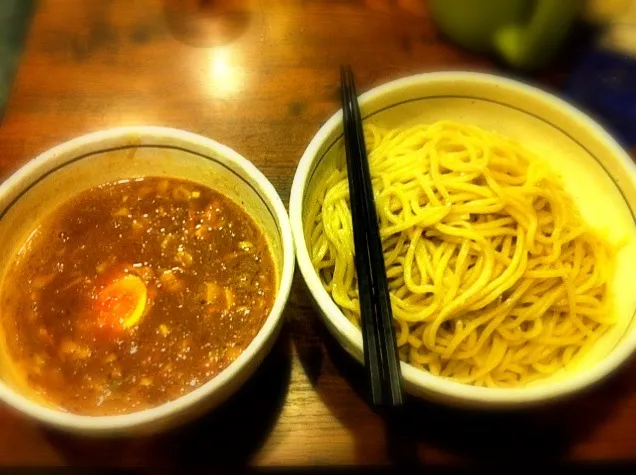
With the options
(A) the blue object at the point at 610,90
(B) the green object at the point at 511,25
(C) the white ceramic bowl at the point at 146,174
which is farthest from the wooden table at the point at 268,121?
(A) the blue object at the point at 610,90

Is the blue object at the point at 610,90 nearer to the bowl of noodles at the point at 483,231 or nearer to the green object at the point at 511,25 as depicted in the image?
the green object at the point at 511,25

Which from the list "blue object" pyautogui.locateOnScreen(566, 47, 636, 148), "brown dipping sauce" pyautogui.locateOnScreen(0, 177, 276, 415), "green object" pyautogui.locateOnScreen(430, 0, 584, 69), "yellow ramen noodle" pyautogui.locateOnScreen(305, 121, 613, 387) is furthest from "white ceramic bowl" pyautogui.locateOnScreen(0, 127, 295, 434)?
"blue object" pyautogui.locateOnScreen(566, 47, 636, 148)

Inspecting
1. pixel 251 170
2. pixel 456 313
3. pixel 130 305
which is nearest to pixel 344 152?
pixel 251 170

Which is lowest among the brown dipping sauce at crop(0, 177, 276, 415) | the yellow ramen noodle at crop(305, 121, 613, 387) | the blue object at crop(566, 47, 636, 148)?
the brown dipping sauce at crop(0, 177, 276, 415)

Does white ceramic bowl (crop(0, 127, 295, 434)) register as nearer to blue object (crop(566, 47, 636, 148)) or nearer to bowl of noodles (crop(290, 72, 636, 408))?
bowl of noodles (crop(290, 72, 636, 408))

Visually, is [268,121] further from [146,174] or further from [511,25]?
[511,25]

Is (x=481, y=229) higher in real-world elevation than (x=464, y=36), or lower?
→ lower

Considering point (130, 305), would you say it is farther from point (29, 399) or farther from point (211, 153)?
point (211, 153)
